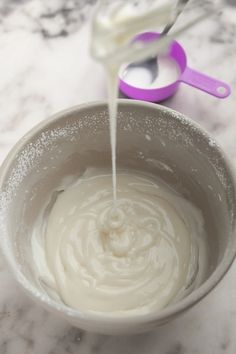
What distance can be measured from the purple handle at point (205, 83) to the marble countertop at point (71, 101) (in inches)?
1.2

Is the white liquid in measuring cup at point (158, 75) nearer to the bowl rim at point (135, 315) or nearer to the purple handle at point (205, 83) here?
the purple handle at point (205, 83)

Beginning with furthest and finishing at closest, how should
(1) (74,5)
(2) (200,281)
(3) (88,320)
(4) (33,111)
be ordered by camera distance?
(1) (74,5) < (4) (33,111) < (2) (200,281) < (3) (88,320)

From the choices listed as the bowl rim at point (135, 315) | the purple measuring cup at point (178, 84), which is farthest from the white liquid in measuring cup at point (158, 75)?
the bowl rim at point (135, 315)

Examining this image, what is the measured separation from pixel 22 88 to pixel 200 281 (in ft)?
2.05

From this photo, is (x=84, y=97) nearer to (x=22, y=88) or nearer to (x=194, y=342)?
(x=22, y=88)

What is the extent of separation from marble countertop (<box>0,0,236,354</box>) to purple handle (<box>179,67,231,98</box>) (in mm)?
31

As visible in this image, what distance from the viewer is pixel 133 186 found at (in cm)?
102

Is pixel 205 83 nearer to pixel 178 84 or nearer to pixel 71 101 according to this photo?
pixel 178 84

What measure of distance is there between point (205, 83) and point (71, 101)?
307 mm

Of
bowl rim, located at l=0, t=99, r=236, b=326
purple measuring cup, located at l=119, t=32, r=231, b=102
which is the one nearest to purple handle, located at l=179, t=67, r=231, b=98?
purple measuring cup, located at l=119, t=32, r=231, b=102

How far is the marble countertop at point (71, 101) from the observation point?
851 mm

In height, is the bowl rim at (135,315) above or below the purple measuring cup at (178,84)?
below

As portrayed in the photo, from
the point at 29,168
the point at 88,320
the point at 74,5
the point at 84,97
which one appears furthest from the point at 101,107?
the point at 74,5

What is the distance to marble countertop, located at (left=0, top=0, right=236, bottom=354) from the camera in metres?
0.85
